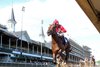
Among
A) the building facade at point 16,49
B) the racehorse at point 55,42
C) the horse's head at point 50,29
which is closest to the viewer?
the horse's head at point 50,29

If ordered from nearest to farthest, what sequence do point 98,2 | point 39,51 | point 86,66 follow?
point 98,2 → point 86,66 → point 39,51

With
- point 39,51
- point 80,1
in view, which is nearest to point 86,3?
point 80,1

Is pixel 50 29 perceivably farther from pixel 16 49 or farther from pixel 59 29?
pixel 16 49

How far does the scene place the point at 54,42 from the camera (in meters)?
17.4

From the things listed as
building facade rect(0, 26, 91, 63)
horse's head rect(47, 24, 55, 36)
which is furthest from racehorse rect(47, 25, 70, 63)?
building facade rect(0, 26, 91, 63)

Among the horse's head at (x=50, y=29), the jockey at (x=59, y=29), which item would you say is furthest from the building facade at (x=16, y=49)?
the horse's head at (x=50, y=29)

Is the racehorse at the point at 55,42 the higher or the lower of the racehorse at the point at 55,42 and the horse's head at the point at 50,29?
the lower

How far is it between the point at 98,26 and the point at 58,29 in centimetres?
1369

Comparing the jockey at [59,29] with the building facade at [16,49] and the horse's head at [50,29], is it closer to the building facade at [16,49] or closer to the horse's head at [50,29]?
the horse's head at [50,29]

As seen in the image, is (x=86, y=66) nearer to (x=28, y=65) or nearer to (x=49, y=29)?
(x=49, y=29)

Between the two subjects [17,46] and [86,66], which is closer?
[86,66]

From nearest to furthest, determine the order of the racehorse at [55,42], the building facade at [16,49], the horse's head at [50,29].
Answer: the horse's head at [50,29] < the racehorse at [55,42] < the building facade at [16,49]

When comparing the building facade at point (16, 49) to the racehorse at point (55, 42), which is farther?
the building facade at point (16, 49)

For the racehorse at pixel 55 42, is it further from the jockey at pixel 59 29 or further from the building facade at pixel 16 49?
the building facade at pixel 16 49
